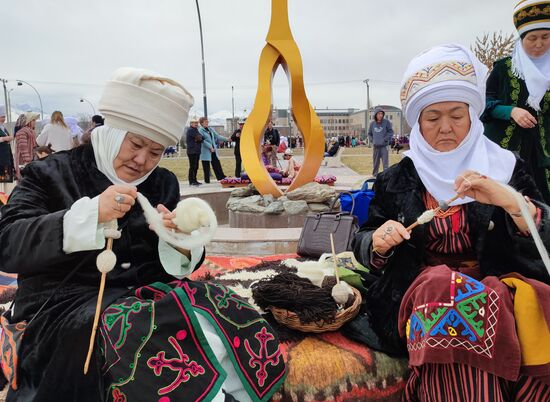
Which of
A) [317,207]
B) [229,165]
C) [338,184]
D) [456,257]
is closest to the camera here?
[456,257]

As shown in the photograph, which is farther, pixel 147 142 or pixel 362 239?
pixel 362 239

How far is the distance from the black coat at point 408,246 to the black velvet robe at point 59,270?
1.04m

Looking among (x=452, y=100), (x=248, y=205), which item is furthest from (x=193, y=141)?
(x=452, y=100)

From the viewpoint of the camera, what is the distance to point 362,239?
212 centimetres

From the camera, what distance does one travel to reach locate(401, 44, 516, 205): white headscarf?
6.34 feet

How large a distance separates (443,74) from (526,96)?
1.81 meters

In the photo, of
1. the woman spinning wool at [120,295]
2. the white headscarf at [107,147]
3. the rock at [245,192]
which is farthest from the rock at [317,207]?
the white headscarf at [107,147]

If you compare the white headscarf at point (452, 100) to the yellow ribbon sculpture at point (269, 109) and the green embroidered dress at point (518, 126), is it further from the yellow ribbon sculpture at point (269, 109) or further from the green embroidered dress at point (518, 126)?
the yellow ribbon sculpture at point (269, 109)

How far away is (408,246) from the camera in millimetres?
2037

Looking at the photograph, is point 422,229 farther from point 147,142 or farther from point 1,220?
point 1,220

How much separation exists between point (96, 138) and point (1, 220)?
52 cm

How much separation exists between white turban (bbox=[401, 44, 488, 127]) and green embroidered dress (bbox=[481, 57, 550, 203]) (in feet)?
4.77

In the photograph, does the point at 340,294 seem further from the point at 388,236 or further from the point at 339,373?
the point at 388,236

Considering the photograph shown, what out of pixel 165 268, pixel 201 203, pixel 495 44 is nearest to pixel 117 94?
pixel 201 203
